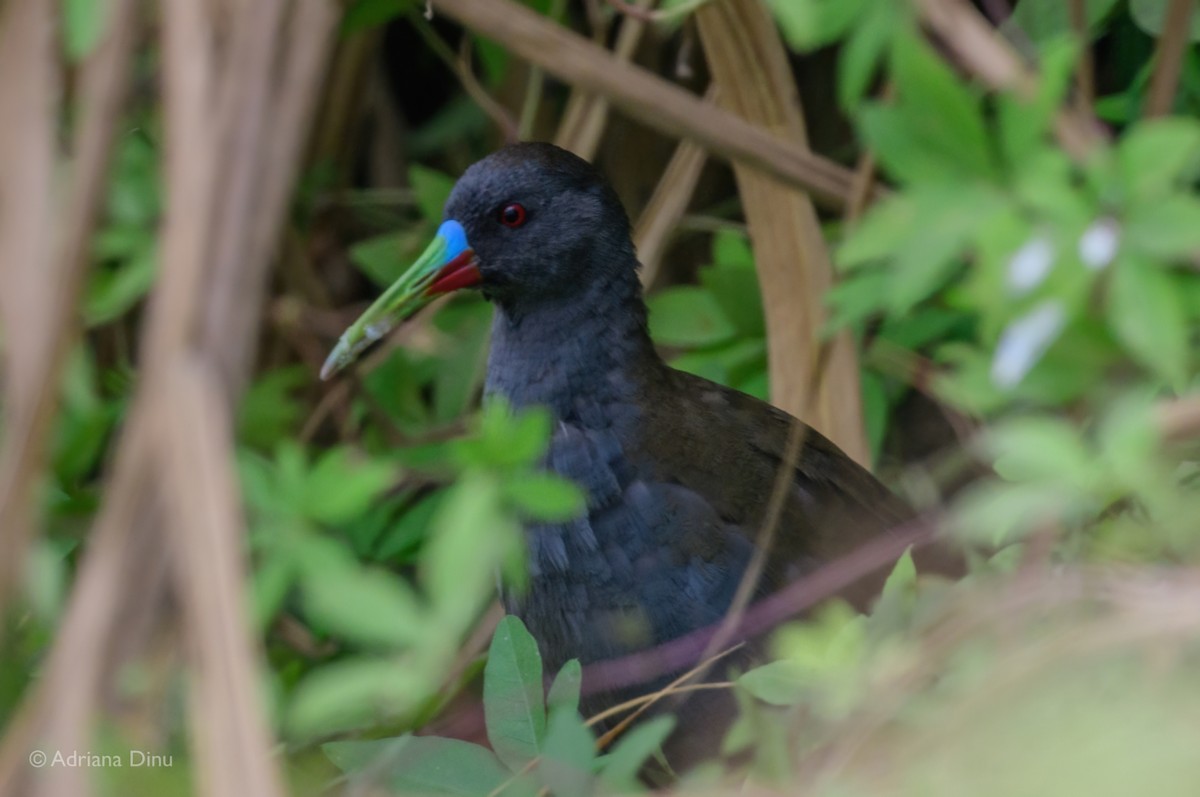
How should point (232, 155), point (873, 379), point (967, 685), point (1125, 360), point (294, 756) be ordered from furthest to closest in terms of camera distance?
point (873, 379)
point (294, 756)
point (232, 155)
point (1125, 360)
point (967, 685)

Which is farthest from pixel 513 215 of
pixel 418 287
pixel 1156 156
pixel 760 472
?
pixel 1156 156

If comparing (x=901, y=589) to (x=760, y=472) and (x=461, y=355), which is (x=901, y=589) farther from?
(x=461, y=355)

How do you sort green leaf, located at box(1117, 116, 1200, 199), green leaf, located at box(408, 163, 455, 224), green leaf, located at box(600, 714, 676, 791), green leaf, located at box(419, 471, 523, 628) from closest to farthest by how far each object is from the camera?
green leaf, located at box(419, 471, 523, 628) < green leaf, located at box(1117, 116, 1200, 199) < green leaf, located at box(600, 714, 676, 791) < green leaf, located at box(408, 163, 455, 224)

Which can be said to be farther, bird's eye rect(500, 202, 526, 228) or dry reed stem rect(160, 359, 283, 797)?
bird's eye rect(500, 202, 526, 228)

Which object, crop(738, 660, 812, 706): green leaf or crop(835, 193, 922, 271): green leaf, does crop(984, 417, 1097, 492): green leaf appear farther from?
crop(738, 660, 812, 706): green leaf

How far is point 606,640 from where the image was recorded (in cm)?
157

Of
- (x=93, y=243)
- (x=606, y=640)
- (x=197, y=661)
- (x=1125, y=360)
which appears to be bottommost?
(x=606, y=640)

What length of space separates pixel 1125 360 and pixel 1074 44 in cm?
22

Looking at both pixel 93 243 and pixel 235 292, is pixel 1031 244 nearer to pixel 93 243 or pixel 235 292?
pixel 235 292

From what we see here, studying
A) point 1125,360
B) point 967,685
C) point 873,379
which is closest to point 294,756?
point 967,685

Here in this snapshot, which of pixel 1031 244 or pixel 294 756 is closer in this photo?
pixel 1031 244

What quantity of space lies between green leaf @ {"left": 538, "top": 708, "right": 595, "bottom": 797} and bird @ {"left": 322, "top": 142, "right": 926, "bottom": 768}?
20.5 inches

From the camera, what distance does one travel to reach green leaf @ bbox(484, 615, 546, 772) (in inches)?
48.7

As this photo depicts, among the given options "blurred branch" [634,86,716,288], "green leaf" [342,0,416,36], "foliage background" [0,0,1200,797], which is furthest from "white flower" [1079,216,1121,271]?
"green leaf" [342,0,416,36]
